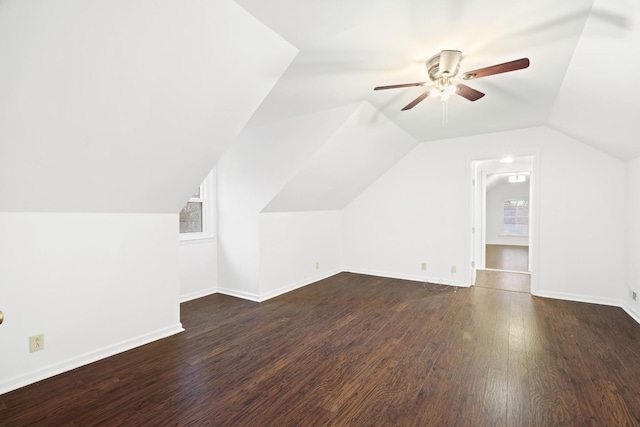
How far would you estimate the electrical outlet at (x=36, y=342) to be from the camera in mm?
2199

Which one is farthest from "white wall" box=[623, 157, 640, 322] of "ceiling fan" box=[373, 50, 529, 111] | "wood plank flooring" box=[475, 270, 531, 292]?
"ceiling fan" box=[373, 50, 529, 111]

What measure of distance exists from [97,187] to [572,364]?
3.95 meters

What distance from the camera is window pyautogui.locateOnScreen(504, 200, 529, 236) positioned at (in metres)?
10.2

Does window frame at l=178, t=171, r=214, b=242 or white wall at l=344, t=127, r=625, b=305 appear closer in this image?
white wall at l=344, t=127, r=625, b=305

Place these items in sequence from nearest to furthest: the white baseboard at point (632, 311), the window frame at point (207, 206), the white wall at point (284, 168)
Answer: the white baseboard at point (632, 311) → the white wall at point (284, 168) → the window frame at point (207, 206)

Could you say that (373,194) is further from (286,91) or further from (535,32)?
(535,32)

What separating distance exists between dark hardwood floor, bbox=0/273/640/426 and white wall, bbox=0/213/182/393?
0.53ft

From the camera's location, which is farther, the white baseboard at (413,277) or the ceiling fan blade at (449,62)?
the white baseboard at (413,277)

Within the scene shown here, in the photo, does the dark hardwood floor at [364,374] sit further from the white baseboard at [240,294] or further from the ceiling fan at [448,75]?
the ceiling fan at [448,75]

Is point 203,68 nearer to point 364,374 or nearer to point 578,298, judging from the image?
point 364,374

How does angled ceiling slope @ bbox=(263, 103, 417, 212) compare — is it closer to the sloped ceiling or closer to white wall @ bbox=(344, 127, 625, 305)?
white wall @ bbox=(344, 127, 625, 305)

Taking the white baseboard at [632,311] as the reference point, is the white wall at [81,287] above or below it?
above

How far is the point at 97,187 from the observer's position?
2334 mm

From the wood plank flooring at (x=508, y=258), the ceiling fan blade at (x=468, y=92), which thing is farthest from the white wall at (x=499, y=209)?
the ceiling fan blade at (x=468, y=92)
